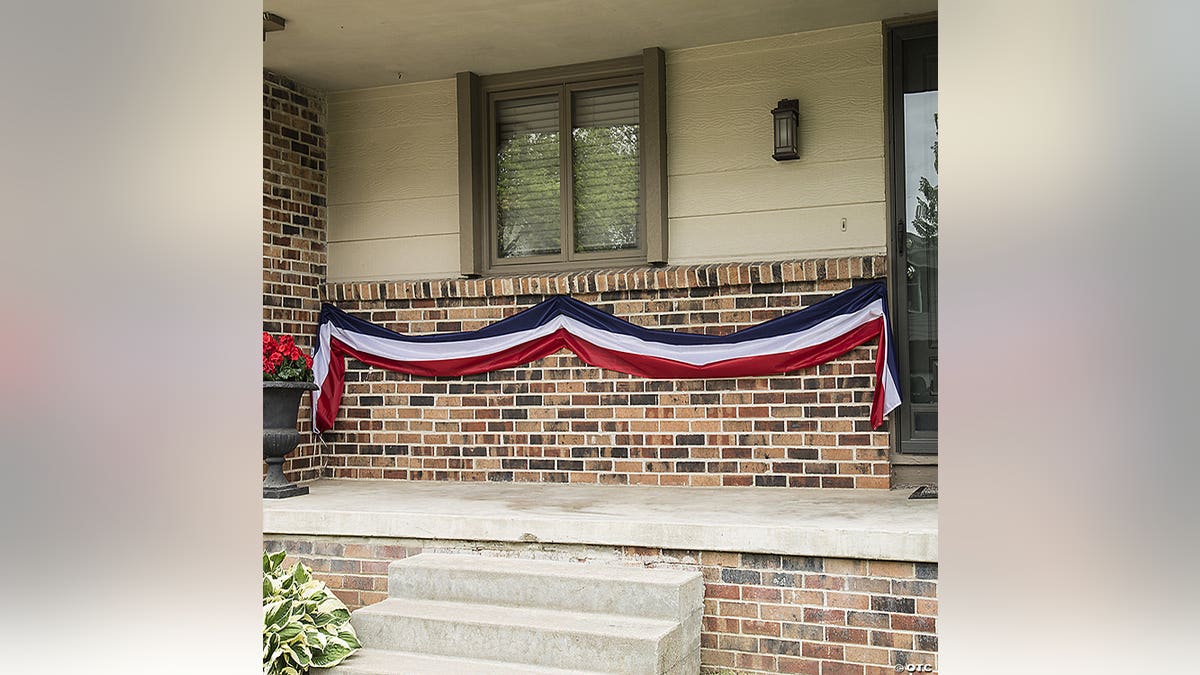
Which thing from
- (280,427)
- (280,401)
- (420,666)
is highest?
(280,401)

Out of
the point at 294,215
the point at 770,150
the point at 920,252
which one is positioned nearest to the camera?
the point at 920,252

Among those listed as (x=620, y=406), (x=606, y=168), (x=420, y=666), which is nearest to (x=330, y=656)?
(x=420, y=666)

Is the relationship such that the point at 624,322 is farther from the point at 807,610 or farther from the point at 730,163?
the point at 807,610

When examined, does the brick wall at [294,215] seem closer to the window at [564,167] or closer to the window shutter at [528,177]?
the window at [564,167]

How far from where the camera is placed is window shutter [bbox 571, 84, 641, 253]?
6094 millimetres

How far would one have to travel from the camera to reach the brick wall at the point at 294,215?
6.26 metres

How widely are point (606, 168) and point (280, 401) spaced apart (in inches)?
88.1

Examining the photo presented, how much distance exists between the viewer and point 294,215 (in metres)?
6.46

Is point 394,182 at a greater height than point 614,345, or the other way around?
point 394,182

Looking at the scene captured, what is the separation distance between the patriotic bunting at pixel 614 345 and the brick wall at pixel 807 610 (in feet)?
5.21
